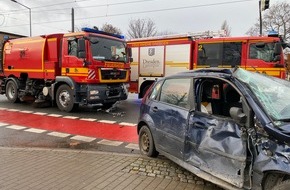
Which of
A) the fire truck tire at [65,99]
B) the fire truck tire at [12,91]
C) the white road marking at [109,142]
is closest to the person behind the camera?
the white road marking at [109,142]

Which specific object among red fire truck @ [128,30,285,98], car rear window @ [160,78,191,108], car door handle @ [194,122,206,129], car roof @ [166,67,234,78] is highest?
red fire truck @ [128,30,285,98]

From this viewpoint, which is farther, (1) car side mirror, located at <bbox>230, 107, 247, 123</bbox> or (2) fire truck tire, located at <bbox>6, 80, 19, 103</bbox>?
(2) fire truck tire, located at <bbox>6, 80, 19, 103</bbox>

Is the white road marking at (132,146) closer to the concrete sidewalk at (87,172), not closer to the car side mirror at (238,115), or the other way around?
the concrete sidewalk at (87,172)

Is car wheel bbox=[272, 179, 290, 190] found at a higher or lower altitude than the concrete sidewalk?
higher

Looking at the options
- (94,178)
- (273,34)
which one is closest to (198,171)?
(94,178)

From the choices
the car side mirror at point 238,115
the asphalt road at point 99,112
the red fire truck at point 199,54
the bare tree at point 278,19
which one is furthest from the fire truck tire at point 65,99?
the bare tree at point 278,19

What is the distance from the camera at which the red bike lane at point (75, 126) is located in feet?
26.1

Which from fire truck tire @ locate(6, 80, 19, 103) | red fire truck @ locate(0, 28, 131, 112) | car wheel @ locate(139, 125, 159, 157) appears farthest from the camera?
fire truck tire @ locate(6, 80, 19, 103)

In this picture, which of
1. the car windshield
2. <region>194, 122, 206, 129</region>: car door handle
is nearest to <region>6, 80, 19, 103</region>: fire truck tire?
<region>194, 122, 206, 129</region>: car door handle

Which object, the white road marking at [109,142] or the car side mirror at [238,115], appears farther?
the white road marking at [109,142]

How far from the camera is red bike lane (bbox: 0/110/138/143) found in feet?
26.1

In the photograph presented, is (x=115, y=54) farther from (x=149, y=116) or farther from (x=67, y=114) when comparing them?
(x=149, y=116)

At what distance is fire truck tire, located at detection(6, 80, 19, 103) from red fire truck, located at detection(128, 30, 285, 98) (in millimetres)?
5471

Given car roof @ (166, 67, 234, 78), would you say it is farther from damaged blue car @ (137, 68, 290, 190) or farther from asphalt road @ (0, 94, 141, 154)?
asphalt road @ (0, 94, 141, 154)
